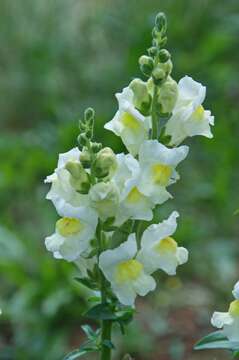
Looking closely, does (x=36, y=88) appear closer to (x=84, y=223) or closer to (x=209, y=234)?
(x=209, y=234)

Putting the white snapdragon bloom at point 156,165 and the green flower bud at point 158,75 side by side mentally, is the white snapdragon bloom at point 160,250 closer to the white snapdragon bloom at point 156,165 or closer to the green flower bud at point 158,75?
the white snapdragon bloom at point 156,165

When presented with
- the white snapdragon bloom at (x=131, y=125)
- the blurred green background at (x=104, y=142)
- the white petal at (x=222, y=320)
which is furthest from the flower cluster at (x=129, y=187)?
the blurred green background at (x=104, y=142)

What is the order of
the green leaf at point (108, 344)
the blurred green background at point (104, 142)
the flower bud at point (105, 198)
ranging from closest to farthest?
the flower bud at point (105, 198) < the green leaf at point (108, 344) < the blurred green background at point (104, 142)

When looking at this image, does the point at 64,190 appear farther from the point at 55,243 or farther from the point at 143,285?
the point at 143,285

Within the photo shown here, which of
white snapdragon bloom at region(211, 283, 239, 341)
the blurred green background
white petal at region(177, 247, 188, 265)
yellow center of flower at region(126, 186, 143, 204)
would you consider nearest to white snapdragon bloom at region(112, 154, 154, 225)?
yellow center of flower at region(126, 186, 143, 204)

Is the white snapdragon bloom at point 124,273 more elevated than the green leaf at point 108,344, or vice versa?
the white snapdragon bloom at point 124,273

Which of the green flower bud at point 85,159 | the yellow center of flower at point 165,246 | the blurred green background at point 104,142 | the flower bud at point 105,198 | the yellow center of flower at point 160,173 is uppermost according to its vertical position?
the blurred green background at point 104,142
